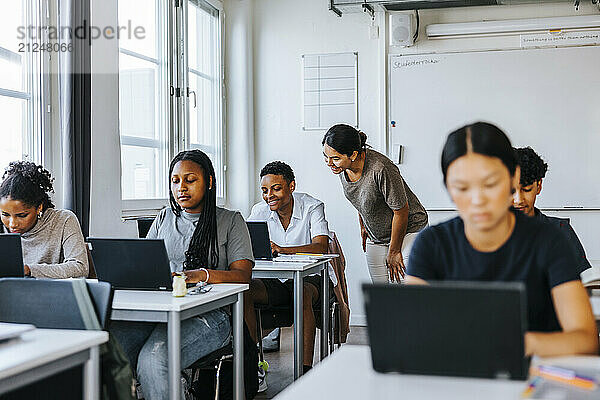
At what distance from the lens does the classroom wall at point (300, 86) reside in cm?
601

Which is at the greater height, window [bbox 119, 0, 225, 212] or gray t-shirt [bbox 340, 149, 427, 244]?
window [bbox 119, 0, 225, 212]

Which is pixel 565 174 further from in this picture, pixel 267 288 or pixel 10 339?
pixel 10 339

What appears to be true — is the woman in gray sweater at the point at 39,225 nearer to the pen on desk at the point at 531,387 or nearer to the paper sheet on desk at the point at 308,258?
the paper sheet on desk at the point at 308,258

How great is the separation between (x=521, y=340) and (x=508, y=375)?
9cm

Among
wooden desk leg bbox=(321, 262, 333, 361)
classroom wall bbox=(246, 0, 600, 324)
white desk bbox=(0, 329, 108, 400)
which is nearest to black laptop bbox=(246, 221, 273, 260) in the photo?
wooden desk leg bbox=(321, 262, 333, 361)

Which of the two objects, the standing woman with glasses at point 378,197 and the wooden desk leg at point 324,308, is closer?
the standing woman with glasses at point 378,197

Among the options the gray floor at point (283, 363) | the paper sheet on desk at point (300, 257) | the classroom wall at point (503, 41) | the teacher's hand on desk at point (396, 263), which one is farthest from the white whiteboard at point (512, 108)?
the paper sheet on desk at point (300, 257)

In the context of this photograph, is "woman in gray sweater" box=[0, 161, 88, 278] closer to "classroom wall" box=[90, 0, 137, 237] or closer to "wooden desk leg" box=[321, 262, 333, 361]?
"classroom wall" box=[90, 0, 137, 237]

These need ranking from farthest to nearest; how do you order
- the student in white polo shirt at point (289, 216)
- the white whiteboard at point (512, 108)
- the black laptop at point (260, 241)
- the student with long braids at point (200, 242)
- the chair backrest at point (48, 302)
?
the white whiteboard at point (512, 108) < the student in white polo shirt at point (289, 216) < the black laptop at point (260, 241) < the student with long braids at point (200, 242) < the chair backrest at point (48, 302)

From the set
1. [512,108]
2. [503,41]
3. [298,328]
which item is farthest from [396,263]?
[503,41]

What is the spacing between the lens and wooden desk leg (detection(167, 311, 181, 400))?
265cm

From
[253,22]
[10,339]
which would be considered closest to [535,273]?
[10,339]

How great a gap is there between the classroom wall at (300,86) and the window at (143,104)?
1.28 m

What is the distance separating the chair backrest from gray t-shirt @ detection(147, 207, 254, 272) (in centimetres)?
111
